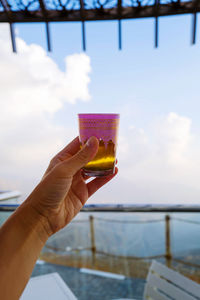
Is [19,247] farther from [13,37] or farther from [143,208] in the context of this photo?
[13,37]

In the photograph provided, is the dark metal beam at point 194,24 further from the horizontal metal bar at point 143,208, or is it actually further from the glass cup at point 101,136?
the glass cup at point 101,136

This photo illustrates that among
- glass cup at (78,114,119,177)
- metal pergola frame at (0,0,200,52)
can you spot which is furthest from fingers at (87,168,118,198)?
metal pergola frame at (0,0,200,52)

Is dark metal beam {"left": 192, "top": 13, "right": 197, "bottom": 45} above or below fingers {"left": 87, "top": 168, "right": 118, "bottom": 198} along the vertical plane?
above

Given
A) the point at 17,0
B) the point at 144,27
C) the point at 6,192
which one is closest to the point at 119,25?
the point at 144,27

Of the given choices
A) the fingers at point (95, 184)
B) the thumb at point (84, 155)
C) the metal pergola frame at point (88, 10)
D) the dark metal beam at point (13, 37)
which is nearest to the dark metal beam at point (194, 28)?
the metal pergola frame at point (88, 10)

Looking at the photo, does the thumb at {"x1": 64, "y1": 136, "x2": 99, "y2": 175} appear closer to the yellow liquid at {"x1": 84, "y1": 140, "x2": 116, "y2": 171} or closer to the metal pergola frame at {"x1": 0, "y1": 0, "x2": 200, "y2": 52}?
the yellow liquid at {"x1": 84, "y1": 140, "x2": 116, "y2": 171}

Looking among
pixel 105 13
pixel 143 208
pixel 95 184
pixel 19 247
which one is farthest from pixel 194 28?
pixel 19 247

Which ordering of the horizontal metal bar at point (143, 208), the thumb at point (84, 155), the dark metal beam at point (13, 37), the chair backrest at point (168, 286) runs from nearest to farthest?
1. the thumb at point (84, 155)
2. the chair backrest at point (168, 286)
3. the horizontal metal bar at point (143, 208)
4. the dark metal beam at point (13, 37)
